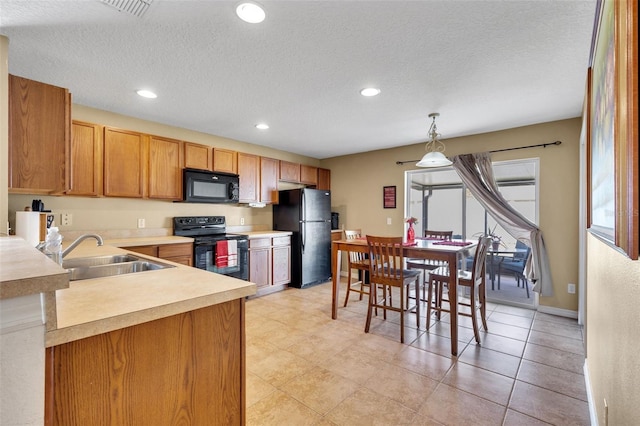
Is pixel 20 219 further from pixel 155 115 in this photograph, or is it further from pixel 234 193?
pixel 234 193

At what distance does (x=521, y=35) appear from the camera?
1819 mm

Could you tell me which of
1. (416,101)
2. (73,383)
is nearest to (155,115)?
(416,101)

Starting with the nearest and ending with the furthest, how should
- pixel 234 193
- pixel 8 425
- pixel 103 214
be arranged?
pixel 8 425, pixel 103 214, pixel 234 193

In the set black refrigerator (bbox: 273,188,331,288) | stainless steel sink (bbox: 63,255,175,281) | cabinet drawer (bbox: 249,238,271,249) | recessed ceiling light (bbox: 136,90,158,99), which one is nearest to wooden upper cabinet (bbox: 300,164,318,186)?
black refrigerator (bbox: 273,188,331,288)

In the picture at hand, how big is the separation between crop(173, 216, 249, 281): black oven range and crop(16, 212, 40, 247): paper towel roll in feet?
4.80

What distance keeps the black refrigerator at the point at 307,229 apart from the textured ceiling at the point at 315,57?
1579 mm

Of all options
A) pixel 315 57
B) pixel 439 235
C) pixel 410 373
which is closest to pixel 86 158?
pixel 315 57

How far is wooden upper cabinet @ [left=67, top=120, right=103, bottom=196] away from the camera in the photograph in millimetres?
2863

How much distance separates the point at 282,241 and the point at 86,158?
2.59 meters

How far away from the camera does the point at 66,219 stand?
2986 mm

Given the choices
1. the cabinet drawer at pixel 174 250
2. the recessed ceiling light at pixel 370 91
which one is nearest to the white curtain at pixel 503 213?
the recessed ceiling light at pixel 370 91

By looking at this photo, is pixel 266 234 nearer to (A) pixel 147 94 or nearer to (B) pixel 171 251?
(B) pixel 171 251

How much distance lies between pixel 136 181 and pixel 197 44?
2.01m

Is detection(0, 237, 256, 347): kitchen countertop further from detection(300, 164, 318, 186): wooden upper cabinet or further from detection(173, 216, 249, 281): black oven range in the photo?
detection(300, 164, 318, 186): wooden upper cabinet
